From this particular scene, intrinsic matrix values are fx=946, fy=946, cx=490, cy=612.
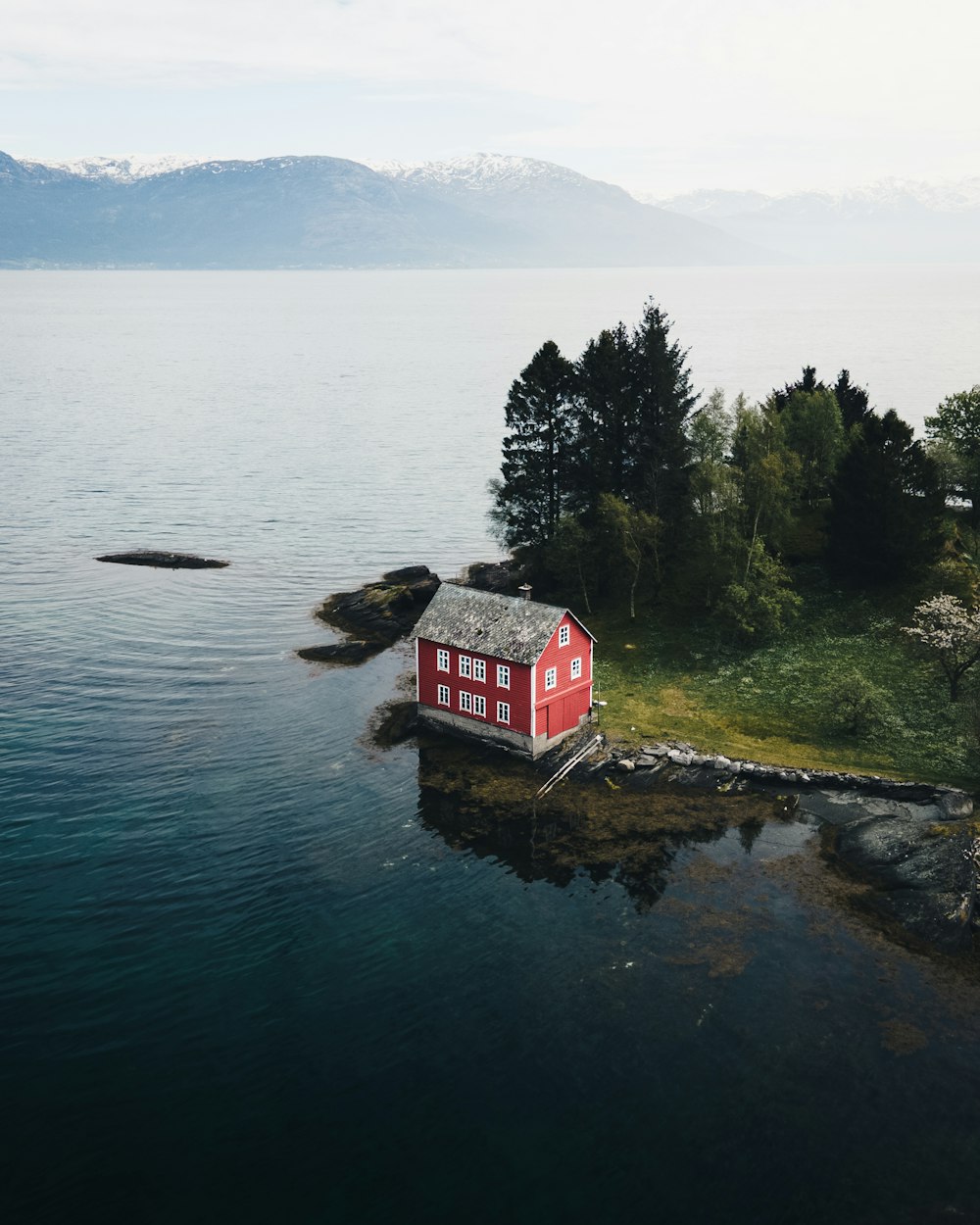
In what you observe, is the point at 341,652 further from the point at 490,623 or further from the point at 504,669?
the point at 504,669

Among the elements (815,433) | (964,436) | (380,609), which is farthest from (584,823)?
(964,436)

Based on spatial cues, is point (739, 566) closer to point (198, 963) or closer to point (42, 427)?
point (198, 963)

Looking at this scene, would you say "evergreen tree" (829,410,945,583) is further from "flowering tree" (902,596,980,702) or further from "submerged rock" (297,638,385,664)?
"submerged rock" (297,638,385,664)

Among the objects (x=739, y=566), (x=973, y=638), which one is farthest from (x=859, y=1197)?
(x=739, y=566)

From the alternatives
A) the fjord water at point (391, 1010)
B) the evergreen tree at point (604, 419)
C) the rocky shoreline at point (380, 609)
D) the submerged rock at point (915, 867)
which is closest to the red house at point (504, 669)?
the fjord water at point (391, 1010)

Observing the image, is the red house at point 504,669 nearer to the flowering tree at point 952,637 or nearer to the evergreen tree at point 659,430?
the flowering tree at point 952,637
